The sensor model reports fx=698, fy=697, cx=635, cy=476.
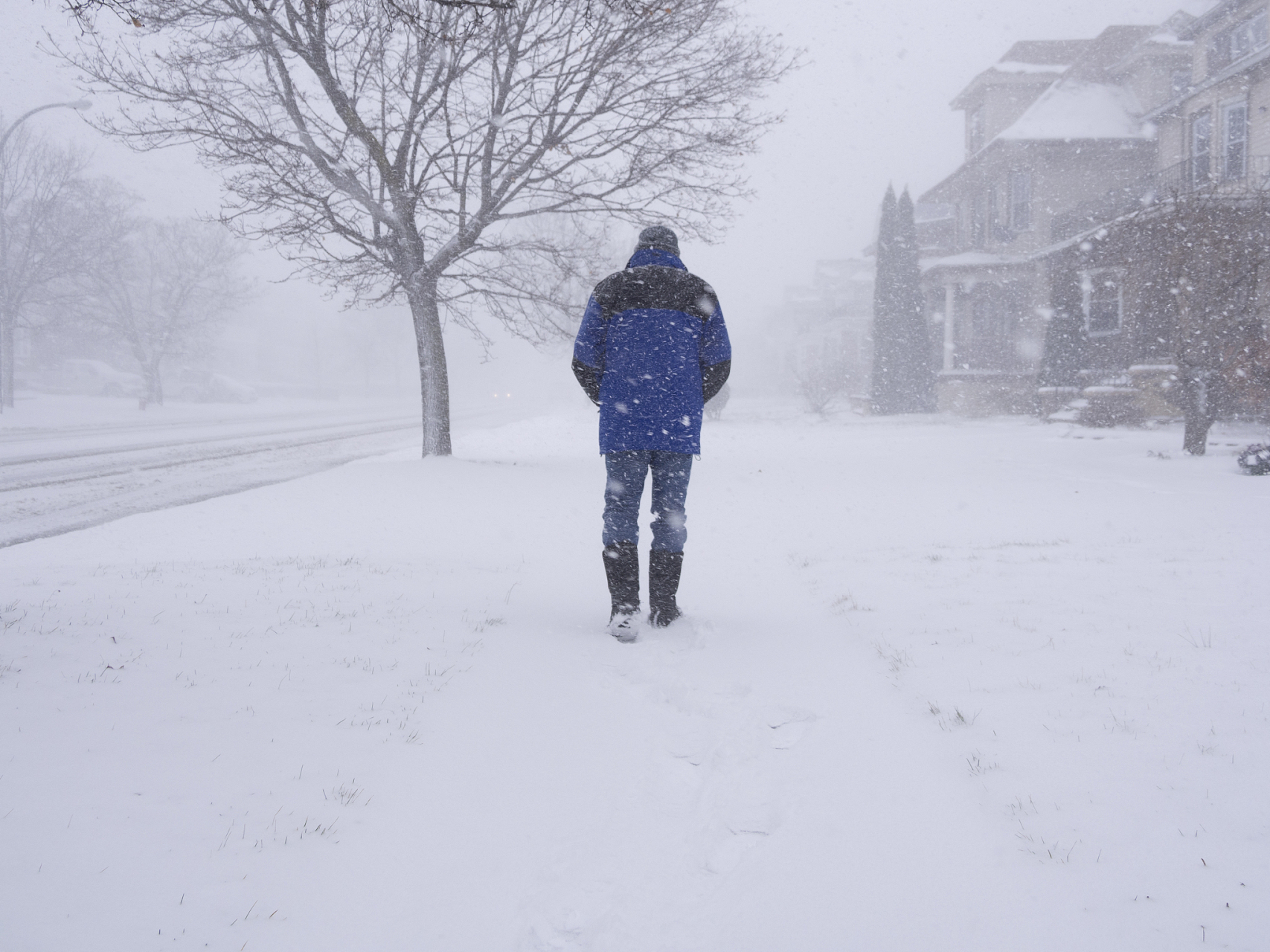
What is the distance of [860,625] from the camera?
13.0ft

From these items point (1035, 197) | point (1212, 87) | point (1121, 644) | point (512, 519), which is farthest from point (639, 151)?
point (1035, 197)

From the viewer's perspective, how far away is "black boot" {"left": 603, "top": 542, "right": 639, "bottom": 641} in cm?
370

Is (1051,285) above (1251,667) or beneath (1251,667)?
above

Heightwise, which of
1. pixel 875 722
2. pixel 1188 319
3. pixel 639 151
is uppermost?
pixel 639 151

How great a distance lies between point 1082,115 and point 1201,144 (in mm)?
5216

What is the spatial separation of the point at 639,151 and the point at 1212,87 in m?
18.4

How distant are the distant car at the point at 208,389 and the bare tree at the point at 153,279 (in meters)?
3.74

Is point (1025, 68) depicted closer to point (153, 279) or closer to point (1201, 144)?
point (1201, 144)

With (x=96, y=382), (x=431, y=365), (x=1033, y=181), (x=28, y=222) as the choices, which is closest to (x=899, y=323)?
(x=1033, y=181)

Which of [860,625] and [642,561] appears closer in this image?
[860,625]

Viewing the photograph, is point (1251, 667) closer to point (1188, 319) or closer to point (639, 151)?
point (639, 151)

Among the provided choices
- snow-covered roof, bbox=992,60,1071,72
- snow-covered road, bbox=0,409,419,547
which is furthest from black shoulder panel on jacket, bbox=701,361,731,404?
snow-covered roof, bbox=992,60,1071,72

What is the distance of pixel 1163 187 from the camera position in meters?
19.3

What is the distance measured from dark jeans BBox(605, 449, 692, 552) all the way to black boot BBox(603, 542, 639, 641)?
0.06 m
